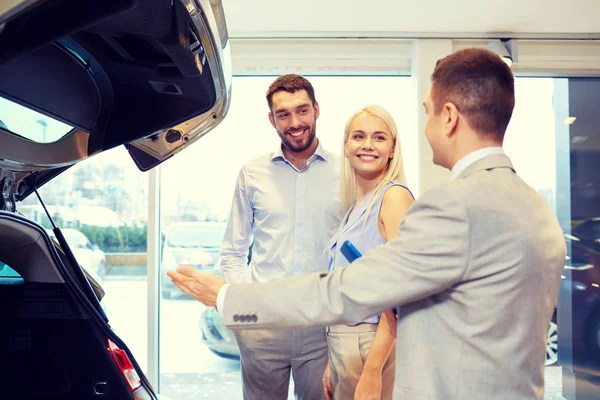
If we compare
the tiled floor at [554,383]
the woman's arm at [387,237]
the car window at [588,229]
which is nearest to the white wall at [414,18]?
the car window at [588,229]

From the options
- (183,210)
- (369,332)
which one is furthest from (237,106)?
(369,332)

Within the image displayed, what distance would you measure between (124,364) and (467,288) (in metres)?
0.93

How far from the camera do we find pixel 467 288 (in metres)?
0.98

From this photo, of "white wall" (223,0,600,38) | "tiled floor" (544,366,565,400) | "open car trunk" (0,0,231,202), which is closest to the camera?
"open car trunk" (0,0,231,202)

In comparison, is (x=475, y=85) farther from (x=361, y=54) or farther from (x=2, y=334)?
(x=361, y=54)

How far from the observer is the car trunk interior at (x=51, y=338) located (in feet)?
4.50

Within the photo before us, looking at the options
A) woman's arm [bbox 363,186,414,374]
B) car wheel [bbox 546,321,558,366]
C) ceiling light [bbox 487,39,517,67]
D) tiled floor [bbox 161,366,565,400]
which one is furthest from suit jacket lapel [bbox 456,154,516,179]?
car wheel [bbox 546,321,558,366]

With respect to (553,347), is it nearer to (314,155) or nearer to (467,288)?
(314,155)

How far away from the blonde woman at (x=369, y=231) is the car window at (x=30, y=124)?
Answer: 89 cm

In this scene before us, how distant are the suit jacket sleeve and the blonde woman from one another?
39 centimetres

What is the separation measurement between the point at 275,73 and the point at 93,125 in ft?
7.26

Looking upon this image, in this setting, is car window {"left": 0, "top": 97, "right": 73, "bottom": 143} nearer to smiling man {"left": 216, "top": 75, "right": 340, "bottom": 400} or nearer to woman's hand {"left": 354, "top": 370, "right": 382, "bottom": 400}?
smiling man {"left": 216, "top": 75, "right": 340, "bottom": 400}

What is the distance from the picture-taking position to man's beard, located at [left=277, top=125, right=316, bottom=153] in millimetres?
2084

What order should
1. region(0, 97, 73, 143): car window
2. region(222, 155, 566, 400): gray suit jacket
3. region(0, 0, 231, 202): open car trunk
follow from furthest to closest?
1. region(0, 97, 73, 143): car window
2. region(222, 155, 566, 400): gray suit jacket
3. region(0, 0, 231, 202): open car trunk
